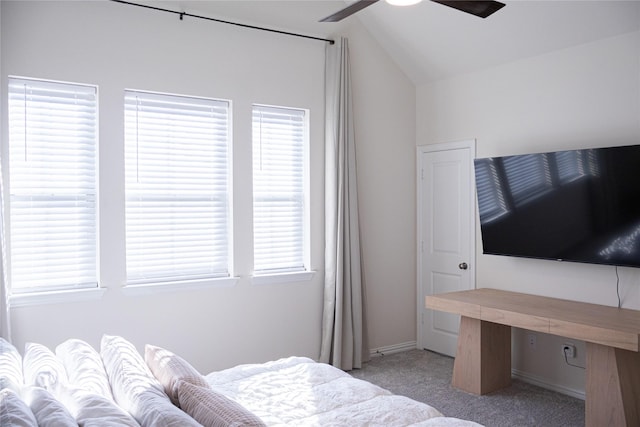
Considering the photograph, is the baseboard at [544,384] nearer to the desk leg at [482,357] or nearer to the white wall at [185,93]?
the desk leg at [482,357]

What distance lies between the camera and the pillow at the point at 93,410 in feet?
5.20

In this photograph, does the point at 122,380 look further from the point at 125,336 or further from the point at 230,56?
the point at 230,56

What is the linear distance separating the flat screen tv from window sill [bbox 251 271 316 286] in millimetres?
1518

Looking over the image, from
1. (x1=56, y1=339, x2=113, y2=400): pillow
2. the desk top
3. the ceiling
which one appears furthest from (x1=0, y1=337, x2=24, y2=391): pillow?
the desk top

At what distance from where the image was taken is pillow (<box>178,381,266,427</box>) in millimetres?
1698

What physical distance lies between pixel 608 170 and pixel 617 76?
2.35 ft

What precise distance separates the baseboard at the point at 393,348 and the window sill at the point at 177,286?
1605 millimetres

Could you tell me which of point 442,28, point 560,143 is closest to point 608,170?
point 560,143

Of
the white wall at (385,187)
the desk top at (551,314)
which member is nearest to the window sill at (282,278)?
the white wall at (385,187)

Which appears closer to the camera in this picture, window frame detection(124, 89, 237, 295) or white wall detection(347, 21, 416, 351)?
window frame detection(124, 89, 237, 295)

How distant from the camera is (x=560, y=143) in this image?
4016 millimetres

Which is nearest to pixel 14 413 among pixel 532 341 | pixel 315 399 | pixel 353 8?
pixel 315 399

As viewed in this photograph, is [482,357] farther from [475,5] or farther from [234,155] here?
[475,5]

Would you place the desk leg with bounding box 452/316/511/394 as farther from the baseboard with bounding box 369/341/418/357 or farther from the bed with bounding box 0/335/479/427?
the bed with bounding box 0/335/479/427
